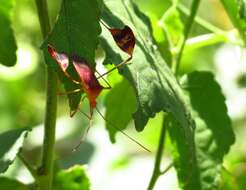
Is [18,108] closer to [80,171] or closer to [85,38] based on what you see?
[80,171]

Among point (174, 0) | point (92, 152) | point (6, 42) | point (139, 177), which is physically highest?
point (6, 42)

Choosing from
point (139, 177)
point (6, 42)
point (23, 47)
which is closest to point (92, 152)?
point (139, 177)

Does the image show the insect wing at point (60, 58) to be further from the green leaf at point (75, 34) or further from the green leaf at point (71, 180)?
the green leaf at point (71, 180)

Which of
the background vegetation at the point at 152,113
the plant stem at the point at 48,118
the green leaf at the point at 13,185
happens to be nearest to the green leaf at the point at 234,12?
the background vegetation at the point at 152,113

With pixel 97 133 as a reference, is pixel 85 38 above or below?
→ above

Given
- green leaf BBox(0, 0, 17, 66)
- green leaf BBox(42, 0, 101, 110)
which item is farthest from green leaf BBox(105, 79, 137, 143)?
green leaf BBox(42, 0, 101, 110)

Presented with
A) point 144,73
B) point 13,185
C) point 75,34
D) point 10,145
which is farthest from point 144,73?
point 13,185

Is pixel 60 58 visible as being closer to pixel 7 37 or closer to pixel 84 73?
pixel 84 73
